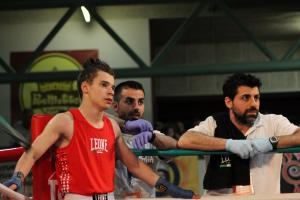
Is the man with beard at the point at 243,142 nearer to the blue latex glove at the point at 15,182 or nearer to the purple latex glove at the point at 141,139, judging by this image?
the purple latex glove at the point at 141,139

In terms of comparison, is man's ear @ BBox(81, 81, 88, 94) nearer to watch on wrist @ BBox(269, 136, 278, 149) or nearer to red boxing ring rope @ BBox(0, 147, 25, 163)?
red boxing ring rope @ BBox(0, 147, 25, 163)

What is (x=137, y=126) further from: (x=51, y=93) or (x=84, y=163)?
(x=51, y=93)

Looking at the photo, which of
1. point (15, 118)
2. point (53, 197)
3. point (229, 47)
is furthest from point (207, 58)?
point (53, 197)

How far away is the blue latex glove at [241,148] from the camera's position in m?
3.03

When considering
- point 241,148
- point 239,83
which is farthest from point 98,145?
point 239,83

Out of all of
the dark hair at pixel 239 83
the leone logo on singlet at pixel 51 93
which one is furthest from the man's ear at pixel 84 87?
the leone logo on singlet at pixel 51 93

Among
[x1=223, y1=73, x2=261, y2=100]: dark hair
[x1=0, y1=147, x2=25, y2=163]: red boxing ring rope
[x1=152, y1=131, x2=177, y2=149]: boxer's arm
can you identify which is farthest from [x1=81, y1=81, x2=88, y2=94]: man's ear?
[x1=223, y1=73, x2=261, y2=100]: dark hair

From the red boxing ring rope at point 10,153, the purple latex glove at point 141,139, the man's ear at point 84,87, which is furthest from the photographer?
the purple latex glove at point 141,139

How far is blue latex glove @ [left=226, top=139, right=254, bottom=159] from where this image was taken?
119 inches

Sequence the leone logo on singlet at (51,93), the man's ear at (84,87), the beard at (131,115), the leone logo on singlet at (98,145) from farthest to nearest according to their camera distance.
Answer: the leone logo on singlet at (51,93) < the beard at (131,115) < the man's ear at (84,87) < the leone logo on singlet at (98,145)

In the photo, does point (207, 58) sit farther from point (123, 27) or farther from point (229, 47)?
point (123, 27)

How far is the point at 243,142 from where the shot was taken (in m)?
3.04

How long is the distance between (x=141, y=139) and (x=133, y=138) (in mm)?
75

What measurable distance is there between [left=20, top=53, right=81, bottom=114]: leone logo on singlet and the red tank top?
22.7 ft
